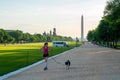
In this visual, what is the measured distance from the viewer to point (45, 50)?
2138 centimetres

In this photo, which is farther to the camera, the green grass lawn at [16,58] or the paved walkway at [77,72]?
the green grass lawn at [16,58]

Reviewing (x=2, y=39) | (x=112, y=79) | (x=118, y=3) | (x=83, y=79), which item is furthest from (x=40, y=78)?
(x=2, y=39)

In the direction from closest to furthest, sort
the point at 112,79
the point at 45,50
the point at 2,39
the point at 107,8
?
1. the point at 112,79
2. the point at 45,50
3. the point at 107,8
4. the point at 2,39

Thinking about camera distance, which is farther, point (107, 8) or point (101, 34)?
point (101, 34)

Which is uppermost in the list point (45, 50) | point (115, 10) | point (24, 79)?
point (115, 10)

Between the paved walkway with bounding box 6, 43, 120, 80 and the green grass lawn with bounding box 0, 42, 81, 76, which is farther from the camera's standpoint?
the green grass lawn with bounding box 0, 42, 81, 76

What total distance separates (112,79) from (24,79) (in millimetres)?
4279

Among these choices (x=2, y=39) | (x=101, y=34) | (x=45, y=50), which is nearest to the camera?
(x=45, y=50)

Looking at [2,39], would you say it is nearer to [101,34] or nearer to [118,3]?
[101,34]

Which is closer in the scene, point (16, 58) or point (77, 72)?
point (77, 72)

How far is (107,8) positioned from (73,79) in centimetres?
4364

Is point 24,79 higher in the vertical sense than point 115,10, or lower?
lower

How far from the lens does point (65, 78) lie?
1614cm

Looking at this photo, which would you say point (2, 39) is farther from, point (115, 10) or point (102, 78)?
point (102, 78)
